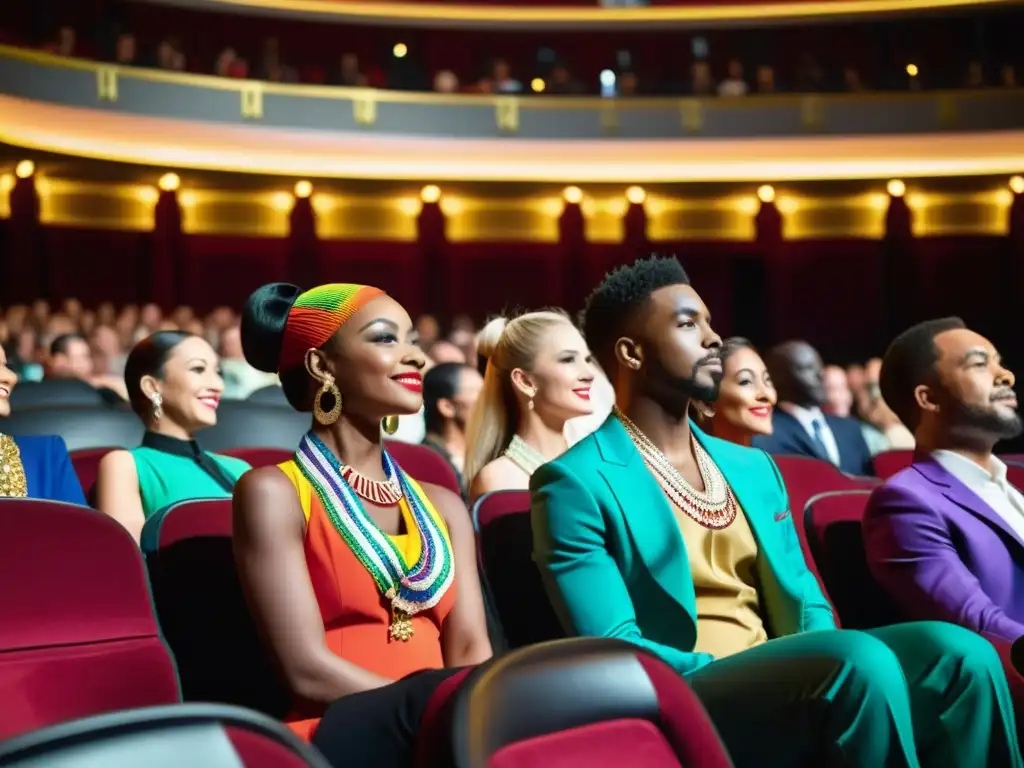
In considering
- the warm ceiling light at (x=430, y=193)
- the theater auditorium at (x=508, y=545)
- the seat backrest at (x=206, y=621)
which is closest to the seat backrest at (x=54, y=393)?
the theater auditorium at (x=508, y=545)

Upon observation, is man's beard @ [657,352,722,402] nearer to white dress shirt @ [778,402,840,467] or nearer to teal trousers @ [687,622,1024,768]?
teal trousers @ [687,622,1024,768]

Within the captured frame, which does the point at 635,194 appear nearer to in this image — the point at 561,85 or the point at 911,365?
the point at 561,85

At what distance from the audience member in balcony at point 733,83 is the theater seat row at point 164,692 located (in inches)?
350

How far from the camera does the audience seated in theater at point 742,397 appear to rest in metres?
2.46

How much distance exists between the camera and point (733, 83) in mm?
9961

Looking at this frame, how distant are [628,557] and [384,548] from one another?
0.28 m

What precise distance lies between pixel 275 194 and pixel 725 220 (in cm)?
348

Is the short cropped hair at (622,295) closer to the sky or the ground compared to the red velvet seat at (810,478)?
closer to the sky

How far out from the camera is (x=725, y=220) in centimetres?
1025

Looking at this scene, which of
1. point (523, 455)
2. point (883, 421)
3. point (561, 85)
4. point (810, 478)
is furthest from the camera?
point (561, 85)

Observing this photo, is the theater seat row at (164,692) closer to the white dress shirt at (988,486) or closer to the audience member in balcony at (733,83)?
the white dress shirt at (988,486)

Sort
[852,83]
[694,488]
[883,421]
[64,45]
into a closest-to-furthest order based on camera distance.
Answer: [694,488] < [883,421] < [64,45] < [852,83]

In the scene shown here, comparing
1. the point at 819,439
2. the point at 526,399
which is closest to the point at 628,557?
the point at 526,399

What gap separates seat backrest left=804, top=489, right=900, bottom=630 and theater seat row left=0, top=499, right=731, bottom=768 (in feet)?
2.67
